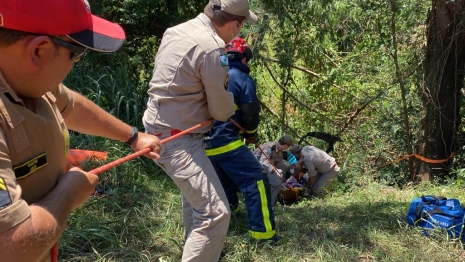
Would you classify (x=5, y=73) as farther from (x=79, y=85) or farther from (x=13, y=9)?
(x=79, y=85)

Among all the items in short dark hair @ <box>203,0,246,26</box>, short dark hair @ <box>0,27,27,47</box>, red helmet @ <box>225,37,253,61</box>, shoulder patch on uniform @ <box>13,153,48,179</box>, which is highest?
short dark hair @ <box>0,27,27,47</box>

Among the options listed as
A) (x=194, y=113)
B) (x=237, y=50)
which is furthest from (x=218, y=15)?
(x=237, y=50)

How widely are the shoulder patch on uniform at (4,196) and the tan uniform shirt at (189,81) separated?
2.08 meters

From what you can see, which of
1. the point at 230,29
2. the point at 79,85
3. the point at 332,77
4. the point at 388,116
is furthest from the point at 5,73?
the point at 332,77

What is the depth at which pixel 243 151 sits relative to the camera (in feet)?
14.0

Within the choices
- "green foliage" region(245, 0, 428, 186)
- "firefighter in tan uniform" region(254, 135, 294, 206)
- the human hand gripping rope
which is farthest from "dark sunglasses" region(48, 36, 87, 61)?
"green foliage" region(245, 0, 428, 186)

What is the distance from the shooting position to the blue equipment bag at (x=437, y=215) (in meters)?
4.46

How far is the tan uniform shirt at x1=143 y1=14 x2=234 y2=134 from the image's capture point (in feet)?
10.9

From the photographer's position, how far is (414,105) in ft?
24.3

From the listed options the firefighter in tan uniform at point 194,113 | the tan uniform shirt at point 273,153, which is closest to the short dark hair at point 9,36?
the firefighter in tan uniform at point 194,113

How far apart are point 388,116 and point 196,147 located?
197 inches

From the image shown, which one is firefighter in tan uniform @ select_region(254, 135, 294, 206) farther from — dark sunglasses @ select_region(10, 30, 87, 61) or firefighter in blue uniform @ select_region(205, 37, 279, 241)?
dark sunglasses @ select_region(10, 30, 87, 61)

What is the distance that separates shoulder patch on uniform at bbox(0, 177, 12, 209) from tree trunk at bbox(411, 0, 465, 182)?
228 inches

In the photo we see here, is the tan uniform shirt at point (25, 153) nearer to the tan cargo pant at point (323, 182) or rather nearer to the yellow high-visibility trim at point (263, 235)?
the yellow high-visibility trim at point (263, 235)
